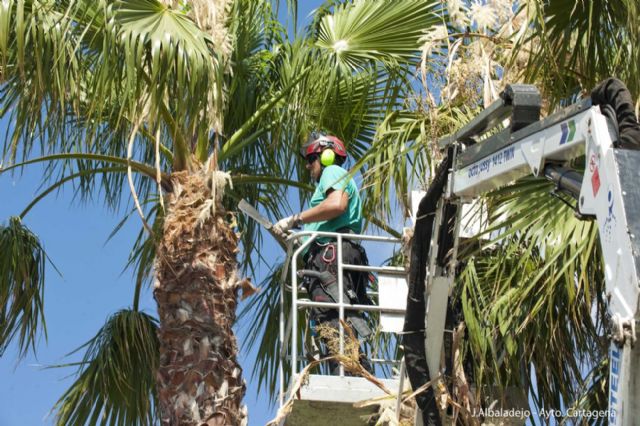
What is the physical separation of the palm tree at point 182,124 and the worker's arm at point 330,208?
85 cm

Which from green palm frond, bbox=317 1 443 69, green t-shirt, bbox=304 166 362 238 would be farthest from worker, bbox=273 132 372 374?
green palm frond, bbox=317 1 443 69

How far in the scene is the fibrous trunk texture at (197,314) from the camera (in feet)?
32.7

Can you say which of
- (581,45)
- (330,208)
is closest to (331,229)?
(330,208)

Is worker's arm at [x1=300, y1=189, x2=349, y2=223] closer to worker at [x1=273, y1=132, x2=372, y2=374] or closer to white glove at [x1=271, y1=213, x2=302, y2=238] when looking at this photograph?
worker at [x1=273, y1=132, x2=372, y2=374]

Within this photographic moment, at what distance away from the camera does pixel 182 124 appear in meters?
10.2

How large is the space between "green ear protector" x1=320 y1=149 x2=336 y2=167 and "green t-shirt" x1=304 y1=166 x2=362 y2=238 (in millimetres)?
132

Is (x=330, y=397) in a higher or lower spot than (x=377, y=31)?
lower

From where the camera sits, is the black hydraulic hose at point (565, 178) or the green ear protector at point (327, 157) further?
the green ear protector at point (327, 157)

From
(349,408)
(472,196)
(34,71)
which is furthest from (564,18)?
(34,71)

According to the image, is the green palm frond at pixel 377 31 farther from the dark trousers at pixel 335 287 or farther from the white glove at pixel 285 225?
the dark trousers at pixel 335 287

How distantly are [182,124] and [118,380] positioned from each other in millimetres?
2616

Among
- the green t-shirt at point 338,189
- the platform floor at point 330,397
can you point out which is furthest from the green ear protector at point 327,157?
the platform floor at point 330,397

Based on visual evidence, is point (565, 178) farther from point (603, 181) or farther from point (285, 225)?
point (285, 225)

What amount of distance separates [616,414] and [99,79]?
5.45m
